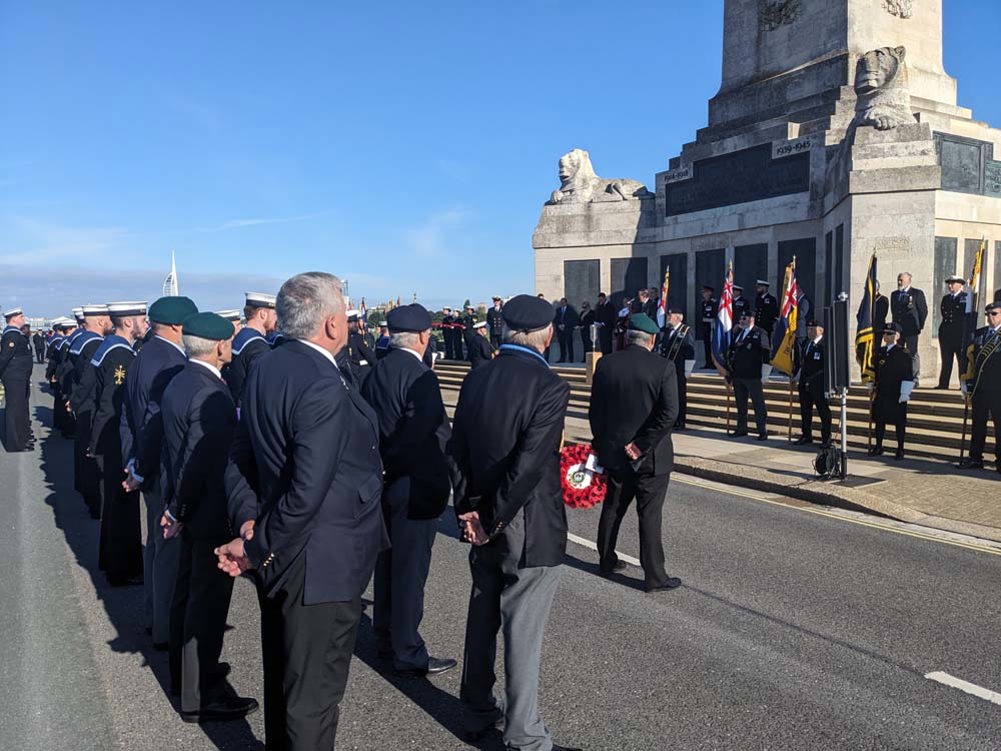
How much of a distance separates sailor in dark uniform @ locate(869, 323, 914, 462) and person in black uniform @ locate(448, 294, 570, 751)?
30.2 feet

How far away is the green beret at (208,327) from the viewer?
179 inches

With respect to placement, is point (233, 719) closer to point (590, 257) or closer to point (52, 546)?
point (52, 546)

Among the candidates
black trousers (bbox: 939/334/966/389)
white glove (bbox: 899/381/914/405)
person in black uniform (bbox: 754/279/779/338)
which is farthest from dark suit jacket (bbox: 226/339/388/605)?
person in black uniform (bbox: 754/279/779/338)

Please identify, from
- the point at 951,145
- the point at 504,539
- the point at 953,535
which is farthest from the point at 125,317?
the point at 951,145

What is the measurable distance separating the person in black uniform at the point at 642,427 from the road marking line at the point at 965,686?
1965 mm

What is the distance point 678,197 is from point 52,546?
63.8ft

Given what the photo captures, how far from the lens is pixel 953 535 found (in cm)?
796

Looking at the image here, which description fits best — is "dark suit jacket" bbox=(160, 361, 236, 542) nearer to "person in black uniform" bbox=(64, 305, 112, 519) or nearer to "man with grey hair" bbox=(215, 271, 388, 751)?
"man with grey hair" bbox=(215, 271, 388, 751)

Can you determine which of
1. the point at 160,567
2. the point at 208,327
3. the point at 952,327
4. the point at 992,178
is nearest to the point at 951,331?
the point at 952,327

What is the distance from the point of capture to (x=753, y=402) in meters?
14.3

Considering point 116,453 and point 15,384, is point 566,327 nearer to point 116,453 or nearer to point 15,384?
point 15,384

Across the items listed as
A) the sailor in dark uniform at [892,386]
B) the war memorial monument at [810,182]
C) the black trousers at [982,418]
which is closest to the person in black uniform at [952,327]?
the war memorial monument at [810,182]

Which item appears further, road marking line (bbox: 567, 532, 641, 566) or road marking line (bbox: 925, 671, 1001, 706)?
road marking line (bbox: 567, 532, 641, 566)

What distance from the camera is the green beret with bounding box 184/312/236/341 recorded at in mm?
4547
